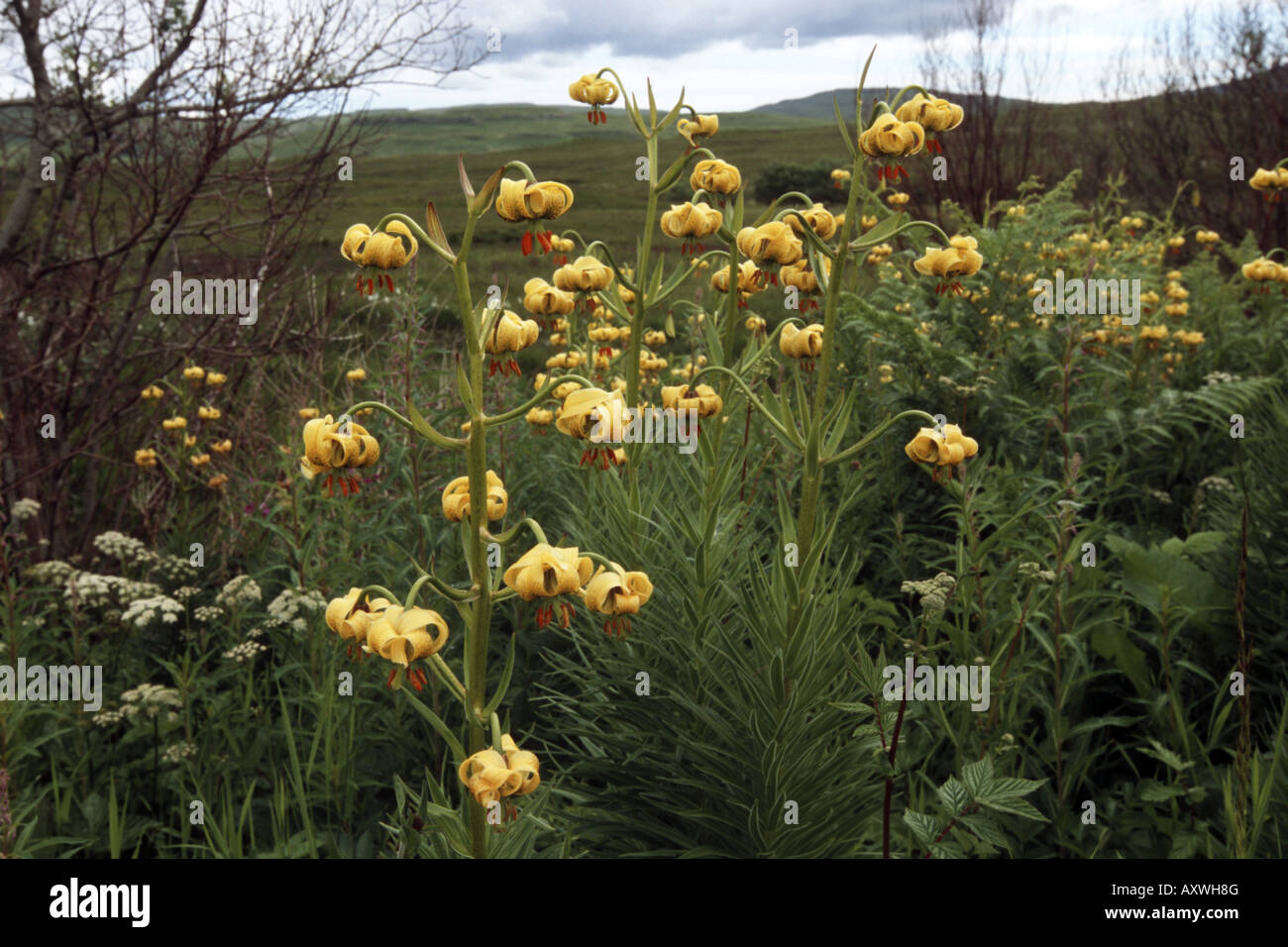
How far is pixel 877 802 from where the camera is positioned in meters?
2.07

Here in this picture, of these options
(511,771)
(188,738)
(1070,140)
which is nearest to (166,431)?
(188,738)

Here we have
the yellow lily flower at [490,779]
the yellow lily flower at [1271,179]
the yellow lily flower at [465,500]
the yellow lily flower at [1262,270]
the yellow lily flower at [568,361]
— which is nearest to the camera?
the yellow lily flower at [490,779]

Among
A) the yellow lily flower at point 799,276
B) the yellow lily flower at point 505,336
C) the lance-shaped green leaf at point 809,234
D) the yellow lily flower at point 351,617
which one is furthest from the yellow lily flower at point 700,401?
the yellow lily flower at point 351,617

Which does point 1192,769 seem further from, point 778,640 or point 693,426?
point 693,426

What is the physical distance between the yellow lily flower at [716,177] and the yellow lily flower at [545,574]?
1.20m

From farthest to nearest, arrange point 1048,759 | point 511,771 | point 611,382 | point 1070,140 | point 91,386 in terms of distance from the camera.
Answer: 1. point 1070,140
2. point 91,386
3. point 611,382
4. point 1048,759
5. point 511,771

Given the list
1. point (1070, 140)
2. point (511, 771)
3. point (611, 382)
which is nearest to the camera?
point (511, 771)

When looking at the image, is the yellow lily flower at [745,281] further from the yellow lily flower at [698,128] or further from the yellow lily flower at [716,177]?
the yellow lily flower at [698,128]

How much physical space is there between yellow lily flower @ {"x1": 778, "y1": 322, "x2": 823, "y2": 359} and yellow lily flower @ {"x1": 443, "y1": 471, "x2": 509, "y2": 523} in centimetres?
84

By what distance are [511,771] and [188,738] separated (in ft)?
6.22

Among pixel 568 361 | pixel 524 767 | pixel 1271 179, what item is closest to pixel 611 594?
pixel 524 767

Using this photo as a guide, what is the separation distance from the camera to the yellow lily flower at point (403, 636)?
118 centimetres

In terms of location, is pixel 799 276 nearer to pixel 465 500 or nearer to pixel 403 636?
pixel 465 500

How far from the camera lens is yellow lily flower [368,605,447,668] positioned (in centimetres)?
118
